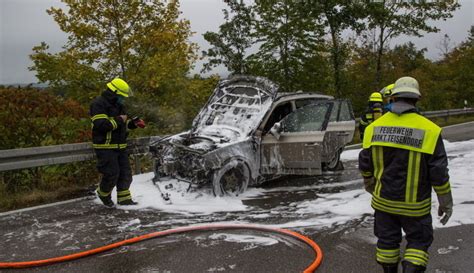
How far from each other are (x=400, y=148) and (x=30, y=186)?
6.48 m

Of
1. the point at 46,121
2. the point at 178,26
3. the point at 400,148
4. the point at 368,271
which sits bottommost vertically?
the point at 368,271

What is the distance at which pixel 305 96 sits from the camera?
825 cm

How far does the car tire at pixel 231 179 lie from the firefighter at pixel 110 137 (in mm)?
1283

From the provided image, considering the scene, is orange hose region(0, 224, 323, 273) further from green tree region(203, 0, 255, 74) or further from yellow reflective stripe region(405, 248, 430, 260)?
green tree region(203, 0, 255, 74)

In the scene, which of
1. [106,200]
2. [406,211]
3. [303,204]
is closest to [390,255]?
[406,211]

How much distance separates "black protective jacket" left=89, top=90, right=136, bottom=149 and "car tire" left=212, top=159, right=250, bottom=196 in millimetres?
1525

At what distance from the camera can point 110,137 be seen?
20.6 ft

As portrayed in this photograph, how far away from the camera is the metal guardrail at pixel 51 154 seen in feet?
21.8

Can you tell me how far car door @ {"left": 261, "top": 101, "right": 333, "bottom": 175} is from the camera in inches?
289

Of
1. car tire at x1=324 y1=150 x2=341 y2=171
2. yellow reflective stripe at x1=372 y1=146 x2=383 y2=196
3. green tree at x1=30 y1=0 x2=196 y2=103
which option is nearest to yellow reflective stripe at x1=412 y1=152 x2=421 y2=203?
yellow reflective stripe at x1=372 y1=146 x2=383 y2=196

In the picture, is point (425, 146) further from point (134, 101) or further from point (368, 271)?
point (134, 101)

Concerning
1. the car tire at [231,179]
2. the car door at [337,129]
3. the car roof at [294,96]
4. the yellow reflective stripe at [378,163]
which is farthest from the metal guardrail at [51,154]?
the yellow reflective stripe at [378,163]

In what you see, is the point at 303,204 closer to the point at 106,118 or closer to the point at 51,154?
the point at 106,118

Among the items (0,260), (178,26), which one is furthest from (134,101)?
(0,260)
